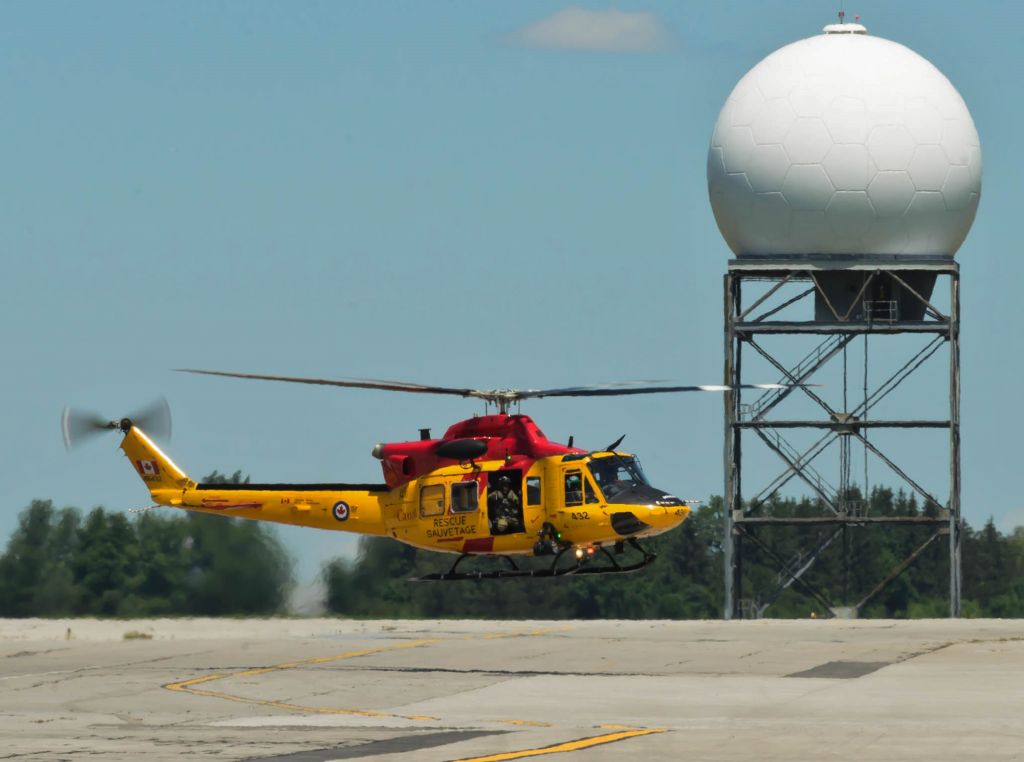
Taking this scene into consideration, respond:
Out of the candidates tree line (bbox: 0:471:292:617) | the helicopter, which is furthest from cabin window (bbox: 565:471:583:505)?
tree line (bbox: 0:471:292:617)

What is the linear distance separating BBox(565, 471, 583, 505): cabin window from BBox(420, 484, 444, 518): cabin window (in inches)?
112

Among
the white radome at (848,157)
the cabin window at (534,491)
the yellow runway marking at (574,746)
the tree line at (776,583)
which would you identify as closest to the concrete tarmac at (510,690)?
the yellow runway marking at (574,746)

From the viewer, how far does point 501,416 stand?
49.6 meters

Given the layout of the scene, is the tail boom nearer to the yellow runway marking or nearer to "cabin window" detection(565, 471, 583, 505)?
"cabin window" detection(565, 471, 583, 505)

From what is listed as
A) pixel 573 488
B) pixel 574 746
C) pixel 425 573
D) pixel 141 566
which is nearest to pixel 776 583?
pixel 425 573

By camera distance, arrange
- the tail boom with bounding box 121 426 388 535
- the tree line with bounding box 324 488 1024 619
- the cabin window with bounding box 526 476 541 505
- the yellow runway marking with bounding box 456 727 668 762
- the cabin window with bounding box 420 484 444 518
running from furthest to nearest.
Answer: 1. the tree line with bounding box 324 488 1024 619
2. the tail boom with bounding box 121 426 388 535
3. the cabin window with bounding box 420 484 444 518
4. the cabin window with bounding box 526 476 541 505
5. the yellow runway marking with bounding box 456 727 668 762

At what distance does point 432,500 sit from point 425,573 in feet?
67.0

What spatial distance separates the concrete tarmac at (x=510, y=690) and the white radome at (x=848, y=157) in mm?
11836

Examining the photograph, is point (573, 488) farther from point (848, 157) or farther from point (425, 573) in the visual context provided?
point (848, 157)

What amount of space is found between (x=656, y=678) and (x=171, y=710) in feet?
35.7

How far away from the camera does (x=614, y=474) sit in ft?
159

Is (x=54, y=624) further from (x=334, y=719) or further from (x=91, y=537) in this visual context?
(x=334, y=719)

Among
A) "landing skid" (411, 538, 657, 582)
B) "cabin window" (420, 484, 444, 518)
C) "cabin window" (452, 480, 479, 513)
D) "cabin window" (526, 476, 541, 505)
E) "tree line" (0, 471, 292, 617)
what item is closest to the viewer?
"landing skid" (411, 538, 657, 582)

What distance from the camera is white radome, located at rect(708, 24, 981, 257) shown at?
72812 millimetres
